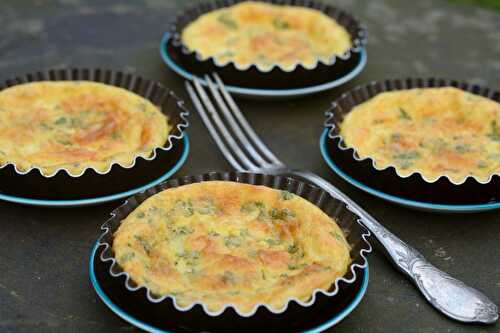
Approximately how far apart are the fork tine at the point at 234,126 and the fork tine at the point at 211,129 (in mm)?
117

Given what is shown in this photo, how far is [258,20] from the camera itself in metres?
6.54

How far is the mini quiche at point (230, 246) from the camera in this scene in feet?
11.4

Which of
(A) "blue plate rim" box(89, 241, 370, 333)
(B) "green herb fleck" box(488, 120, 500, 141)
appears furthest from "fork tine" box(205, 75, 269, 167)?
(B) "green herb fleck" box(488, 120, 500, 141)

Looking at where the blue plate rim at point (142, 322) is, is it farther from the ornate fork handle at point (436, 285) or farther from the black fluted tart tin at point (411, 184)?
the black fluted tart tin at point (411, 184)

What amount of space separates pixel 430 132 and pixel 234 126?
4.33 ft

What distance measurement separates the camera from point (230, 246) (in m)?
3.85

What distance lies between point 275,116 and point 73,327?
2.52 meters

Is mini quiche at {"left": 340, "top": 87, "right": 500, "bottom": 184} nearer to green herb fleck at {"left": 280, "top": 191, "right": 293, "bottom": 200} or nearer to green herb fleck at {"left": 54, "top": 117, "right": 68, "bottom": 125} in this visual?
green herb fleck at {"left": 280, "top": 191, "right": 293, "bottom": 200}

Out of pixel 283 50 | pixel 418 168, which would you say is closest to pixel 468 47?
pixel 283 50

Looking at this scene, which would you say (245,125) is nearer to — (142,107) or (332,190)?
(142,107)

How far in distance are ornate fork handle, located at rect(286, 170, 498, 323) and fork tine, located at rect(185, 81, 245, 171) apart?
3.16 feet

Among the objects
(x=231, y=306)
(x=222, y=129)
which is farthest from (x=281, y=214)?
(x=222, y=129)

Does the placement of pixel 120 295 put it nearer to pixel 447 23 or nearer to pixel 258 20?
pixel 258 20

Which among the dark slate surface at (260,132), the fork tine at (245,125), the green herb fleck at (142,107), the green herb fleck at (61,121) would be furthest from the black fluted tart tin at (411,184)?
the green herb fleck at (61,121)
